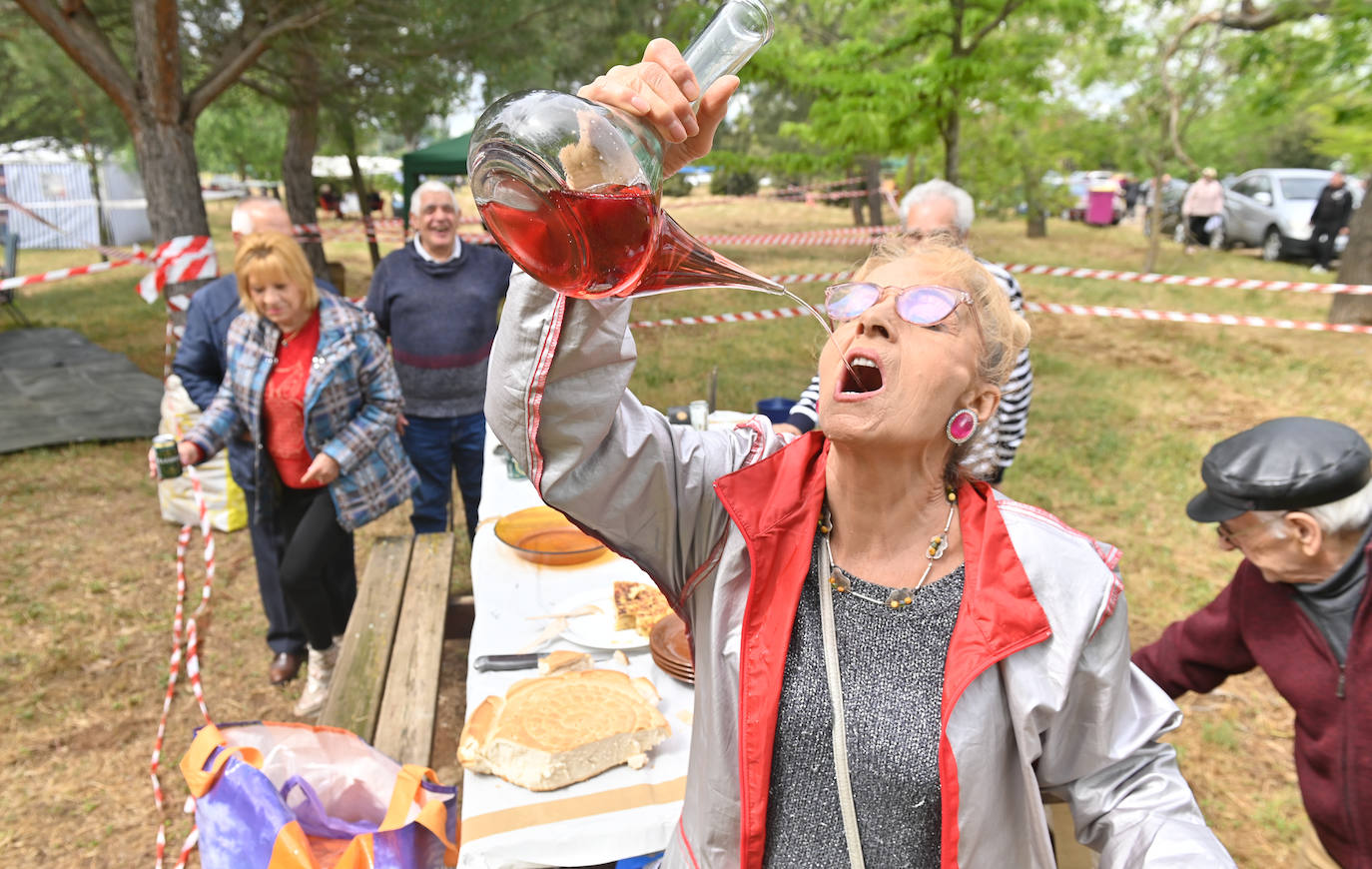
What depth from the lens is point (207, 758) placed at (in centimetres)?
197

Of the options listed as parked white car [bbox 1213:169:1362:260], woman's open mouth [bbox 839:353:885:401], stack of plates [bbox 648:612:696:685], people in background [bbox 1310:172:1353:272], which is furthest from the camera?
parked white car [bbox 1213:169:1362:260]

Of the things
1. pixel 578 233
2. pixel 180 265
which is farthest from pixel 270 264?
pixel 180 265

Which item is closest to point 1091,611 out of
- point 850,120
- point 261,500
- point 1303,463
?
point 1303,463

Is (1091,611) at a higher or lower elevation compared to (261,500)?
higher

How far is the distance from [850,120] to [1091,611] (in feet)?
24.5

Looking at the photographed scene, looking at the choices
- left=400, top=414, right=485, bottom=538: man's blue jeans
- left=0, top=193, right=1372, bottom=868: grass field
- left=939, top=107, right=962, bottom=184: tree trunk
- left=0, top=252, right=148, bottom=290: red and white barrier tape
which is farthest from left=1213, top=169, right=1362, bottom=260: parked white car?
left=0, top=252, right=148, bottom=290: red and white barrier tape

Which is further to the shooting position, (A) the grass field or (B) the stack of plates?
(A) the grass field

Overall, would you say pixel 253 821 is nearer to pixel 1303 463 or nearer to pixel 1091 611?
pixel 1091 611

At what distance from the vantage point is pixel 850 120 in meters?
8.01

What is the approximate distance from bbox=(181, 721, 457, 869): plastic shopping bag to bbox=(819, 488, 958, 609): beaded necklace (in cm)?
105

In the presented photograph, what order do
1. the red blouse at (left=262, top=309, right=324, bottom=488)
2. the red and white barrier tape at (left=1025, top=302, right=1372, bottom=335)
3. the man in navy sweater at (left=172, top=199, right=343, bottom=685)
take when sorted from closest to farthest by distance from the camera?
1. the red blouse at (left=262, top=309, right=324, bottom=488)
2. the man in navy sweater at (left=172, top=199, right=343, bottom=685)
3. the red and white barrier tape at (left=1025, top=302, right=1372, bottom=335)

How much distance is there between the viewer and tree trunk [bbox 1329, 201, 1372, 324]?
34.2 ft

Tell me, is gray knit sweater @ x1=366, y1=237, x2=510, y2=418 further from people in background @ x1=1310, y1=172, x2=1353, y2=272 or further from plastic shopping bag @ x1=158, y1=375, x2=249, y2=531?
people in background @ x1=1310, y1=172, x2=1353, y2=272

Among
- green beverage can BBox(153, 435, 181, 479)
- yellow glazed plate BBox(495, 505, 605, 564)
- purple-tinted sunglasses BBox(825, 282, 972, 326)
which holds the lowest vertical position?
yellow glazed plate BBox(495, 505, 605, 564)
